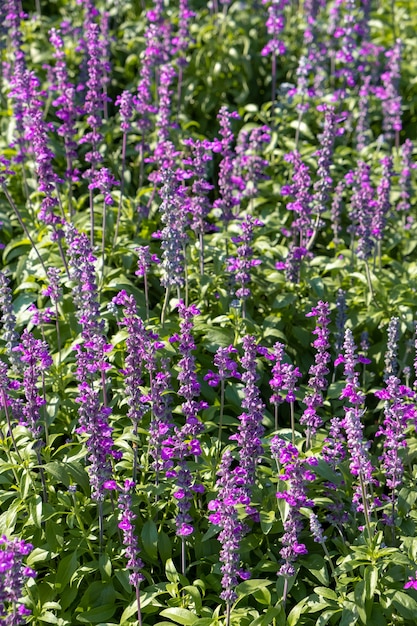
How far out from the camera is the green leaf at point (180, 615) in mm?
4984

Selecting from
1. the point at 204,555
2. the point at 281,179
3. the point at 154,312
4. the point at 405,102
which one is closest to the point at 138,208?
the point at 154,312

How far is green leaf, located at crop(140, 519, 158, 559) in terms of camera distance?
545 cm

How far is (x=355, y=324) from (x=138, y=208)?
2.19 metres

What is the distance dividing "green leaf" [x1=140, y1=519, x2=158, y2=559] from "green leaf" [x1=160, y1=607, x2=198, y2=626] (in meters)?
0.45

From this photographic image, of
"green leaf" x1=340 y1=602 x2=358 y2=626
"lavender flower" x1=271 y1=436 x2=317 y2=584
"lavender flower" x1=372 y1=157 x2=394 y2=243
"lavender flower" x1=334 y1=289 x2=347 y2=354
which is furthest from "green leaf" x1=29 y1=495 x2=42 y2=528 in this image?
"lavender flower" x1=372 y1=157 x2=394 y2=243

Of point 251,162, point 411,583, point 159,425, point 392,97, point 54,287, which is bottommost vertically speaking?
point 411,583

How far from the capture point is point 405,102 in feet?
37.6

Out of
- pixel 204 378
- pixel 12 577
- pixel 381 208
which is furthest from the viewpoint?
pixel 381 208

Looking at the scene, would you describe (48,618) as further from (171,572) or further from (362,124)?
(362,124)

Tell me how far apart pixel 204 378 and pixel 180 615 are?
150 centimetres

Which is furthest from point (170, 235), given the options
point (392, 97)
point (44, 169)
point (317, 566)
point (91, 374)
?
point (392, 97)

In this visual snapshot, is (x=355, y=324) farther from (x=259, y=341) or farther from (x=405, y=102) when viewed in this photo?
(x=405, y=102)

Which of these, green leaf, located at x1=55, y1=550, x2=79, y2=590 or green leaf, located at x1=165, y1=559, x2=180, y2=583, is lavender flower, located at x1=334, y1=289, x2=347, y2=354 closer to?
→ green leaf, located at x1=165, y1=559, x2=180, y2=583

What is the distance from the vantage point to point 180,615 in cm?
503
